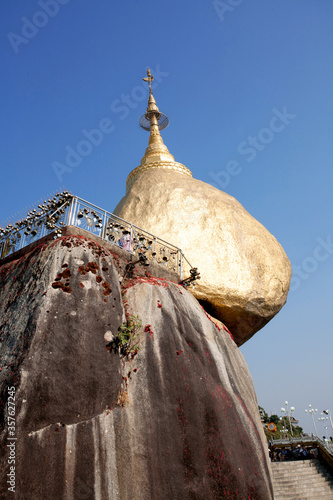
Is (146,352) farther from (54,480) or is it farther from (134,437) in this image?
(54,480)

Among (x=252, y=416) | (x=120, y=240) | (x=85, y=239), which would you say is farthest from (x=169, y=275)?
(x=252, y=416)

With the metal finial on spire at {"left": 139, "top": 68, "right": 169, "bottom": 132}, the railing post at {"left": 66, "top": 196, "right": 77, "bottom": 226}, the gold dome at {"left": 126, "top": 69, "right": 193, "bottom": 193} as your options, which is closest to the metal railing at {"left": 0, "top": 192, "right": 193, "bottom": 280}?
the railing post at {"left": 66, "top": 196, "right": 77, "bottom": 226}

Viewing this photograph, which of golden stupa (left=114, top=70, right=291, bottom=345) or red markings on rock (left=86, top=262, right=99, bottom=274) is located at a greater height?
golden stupa (left=114, top=70, right=291, bottom=345)

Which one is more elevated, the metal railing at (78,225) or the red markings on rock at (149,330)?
the metal railing at (78,225)

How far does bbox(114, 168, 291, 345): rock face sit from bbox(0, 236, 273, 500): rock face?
151 inches

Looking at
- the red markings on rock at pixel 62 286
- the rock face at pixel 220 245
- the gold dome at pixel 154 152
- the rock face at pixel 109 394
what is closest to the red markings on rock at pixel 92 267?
the rock face at pixel 109 394

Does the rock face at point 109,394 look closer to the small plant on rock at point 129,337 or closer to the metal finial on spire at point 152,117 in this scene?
the small plant on rock at point 129,337

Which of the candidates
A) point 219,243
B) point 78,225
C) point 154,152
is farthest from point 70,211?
point 154,152

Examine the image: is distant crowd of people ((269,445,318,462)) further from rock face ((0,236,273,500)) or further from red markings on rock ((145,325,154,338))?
red markings on rock ((145,325,154,338))

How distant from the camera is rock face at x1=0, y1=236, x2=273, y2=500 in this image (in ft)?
18.5

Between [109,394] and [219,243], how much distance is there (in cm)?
806

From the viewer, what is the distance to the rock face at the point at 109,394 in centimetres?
564

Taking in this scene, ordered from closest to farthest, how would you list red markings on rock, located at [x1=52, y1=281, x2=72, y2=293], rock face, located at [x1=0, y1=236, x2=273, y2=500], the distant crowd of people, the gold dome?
A: rock face, located at [x1=0, y1=236, x2=273, y2=500] < red markings on rock, located at [x1=52, y1=281, x2=72, y2=293] < the gold dome < the distant crowd of people

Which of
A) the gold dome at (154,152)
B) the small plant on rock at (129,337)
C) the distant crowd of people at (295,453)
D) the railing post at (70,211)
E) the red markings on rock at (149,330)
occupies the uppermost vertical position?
the gold dome at (154,152)
